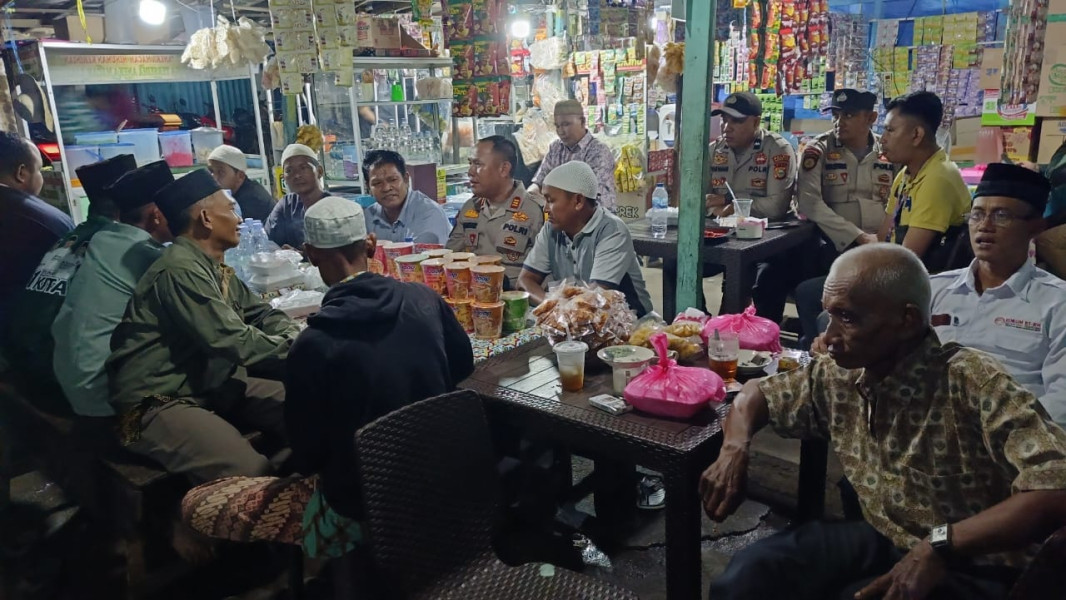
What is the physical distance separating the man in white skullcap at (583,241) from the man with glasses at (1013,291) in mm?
1447

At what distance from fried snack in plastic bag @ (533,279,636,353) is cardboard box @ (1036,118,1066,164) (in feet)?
8.38

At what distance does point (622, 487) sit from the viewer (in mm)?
3279

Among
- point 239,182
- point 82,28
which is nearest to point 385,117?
point 239,182

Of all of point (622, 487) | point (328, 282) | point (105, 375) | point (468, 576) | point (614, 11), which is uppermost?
point (614, 11)

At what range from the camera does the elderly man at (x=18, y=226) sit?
381 cm

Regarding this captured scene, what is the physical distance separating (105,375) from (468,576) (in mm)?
1920

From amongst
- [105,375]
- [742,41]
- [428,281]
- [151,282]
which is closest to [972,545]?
[428,281]

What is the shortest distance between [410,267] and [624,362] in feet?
4.26

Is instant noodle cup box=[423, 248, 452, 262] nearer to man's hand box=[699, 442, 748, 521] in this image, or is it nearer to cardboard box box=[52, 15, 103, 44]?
man's hand box=[699, 442, 748, 521]

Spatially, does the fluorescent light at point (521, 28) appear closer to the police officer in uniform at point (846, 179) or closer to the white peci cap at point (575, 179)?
the police officer in uniform at point (846, 179)

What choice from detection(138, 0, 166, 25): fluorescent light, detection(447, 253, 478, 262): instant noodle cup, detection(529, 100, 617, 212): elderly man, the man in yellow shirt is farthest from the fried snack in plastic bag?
detection(138, 0, 166, 25): fluorescent light

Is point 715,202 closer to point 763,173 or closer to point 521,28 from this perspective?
point 763,173

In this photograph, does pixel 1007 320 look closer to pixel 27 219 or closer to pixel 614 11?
pixel 27 219

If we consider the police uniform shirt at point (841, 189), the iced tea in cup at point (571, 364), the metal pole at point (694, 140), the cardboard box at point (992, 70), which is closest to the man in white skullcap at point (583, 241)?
the metal pole at point (694, 140)
